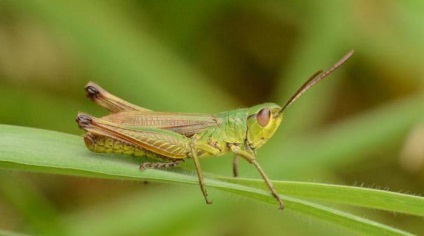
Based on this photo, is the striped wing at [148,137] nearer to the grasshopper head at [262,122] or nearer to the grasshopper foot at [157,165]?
the grasshopper foot at [157,165]

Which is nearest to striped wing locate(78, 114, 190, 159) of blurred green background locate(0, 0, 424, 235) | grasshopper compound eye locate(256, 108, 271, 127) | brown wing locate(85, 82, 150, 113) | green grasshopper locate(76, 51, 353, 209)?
green grasshopper locate(76, 51, 353, 209)

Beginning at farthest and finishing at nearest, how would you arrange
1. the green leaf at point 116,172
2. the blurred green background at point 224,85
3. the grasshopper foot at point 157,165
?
the blurred green background at point 224,85 → the grasshopper foot at point 157,165 → the green leaf at point 116,172

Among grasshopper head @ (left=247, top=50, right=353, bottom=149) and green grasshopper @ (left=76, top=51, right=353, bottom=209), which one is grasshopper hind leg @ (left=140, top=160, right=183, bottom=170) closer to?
green grasshopper @ (left=76, top=51, right=353, bottom=209)

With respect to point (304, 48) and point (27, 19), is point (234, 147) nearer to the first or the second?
point (304, 48)

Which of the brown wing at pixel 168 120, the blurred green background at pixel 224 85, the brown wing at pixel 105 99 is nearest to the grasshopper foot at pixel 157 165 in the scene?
the brown wing at pixel 168 120

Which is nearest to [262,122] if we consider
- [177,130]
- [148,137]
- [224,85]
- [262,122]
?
[262,122]

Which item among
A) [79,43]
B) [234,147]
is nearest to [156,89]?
[79,43]

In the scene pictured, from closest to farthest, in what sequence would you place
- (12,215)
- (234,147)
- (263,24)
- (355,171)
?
1. (234,147)
2. (12,215)
3. (355,171)
4. (263,24)
